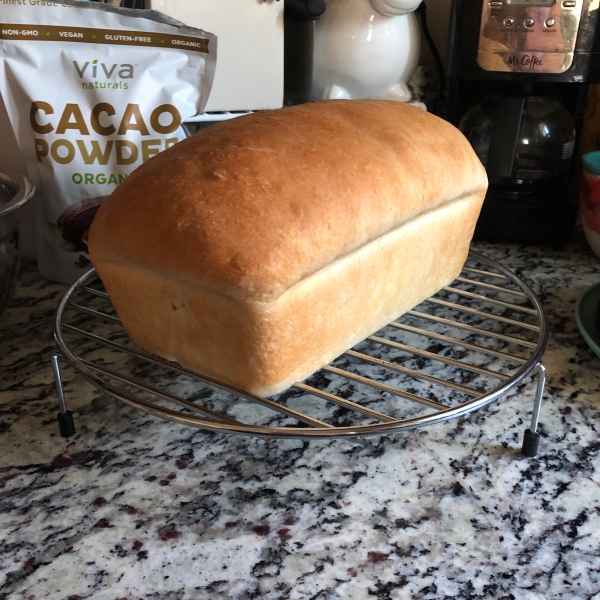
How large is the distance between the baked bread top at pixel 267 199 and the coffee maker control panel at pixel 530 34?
0.34 meters

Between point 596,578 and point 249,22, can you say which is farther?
point 249,22

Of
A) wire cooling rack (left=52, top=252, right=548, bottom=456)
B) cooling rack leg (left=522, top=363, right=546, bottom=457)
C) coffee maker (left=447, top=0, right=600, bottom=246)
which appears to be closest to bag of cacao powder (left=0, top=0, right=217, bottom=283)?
wire cooling rack (left=52, top=252, right=548, bottom=456)

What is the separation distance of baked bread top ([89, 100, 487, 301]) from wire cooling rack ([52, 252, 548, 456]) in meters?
0.12

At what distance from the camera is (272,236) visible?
0.55 m

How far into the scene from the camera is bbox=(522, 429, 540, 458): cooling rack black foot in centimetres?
62

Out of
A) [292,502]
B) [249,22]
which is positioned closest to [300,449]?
[292,502]

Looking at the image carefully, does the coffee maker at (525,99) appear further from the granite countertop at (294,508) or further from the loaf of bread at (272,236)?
the granite countertop at (294,508)

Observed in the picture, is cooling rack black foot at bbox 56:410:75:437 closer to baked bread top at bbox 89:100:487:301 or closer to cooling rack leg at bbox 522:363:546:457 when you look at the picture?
baked bread top at bbox 89:100:487:301

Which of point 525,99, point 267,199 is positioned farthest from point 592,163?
point 267,199

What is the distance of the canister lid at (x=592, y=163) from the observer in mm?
1007

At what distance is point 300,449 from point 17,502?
280mm

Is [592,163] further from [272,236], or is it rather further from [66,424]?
[66,424]

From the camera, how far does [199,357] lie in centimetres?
64

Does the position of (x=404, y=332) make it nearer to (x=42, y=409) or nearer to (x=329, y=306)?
(x=329, y=306)
